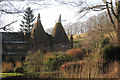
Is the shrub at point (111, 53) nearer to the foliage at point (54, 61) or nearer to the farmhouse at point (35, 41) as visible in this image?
the foliage at point (54, 61)

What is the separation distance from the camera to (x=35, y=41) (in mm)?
25469

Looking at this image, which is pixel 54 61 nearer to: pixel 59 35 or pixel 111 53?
pixel 111 53

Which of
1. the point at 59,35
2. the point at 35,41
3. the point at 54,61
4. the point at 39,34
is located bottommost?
the point at 54,61

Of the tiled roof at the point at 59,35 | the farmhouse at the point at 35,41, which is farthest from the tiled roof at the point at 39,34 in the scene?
the tiled roof at the point at 59,35

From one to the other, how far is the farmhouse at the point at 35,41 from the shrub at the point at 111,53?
1476cm

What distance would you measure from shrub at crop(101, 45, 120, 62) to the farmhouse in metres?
14.8

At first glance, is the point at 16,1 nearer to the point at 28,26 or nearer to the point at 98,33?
the point at 98,33

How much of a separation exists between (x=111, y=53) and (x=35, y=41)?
51.2 feet

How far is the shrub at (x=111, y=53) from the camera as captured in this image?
11914 mm

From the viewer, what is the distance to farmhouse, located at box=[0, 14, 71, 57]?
24.6 meters

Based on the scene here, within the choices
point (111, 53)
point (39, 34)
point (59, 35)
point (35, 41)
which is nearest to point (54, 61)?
point (111, 53)

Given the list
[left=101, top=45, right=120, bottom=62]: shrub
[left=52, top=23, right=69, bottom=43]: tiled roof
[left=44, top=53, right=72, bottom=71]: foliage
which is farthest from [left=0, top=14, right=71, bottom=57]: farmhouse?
[left=101, top=45, right=120, bottom=62]: shrub

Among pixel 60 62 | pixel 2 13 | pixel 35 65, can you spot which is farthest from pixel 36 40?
pixel 2 13

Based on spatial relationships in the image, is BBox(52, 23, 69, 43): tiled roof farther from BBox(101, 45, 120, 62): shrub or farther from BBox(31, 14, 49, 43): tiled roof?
BBox(101, 45, 120, 62): shrub
